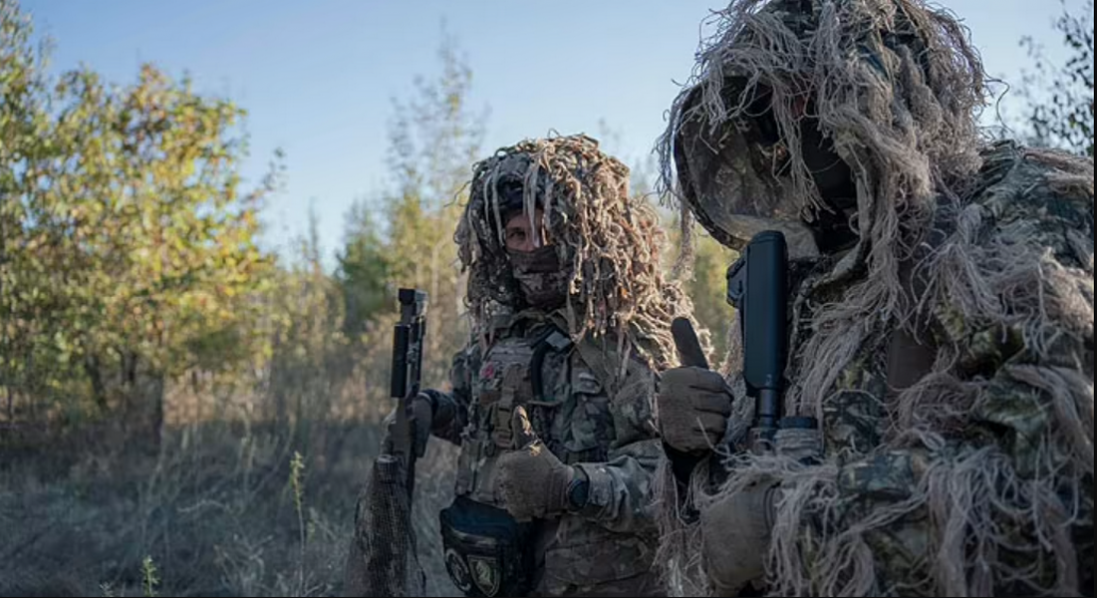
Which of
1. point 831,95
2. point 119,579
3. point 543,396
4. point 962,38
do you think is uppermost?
point 962,38

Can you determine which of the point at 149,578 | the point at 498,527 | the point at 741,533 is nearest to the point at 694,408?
the point at 741,533

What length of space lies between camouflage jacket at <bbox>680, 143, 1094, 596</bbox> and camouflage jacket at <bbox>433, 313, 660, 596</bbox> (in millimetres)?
999

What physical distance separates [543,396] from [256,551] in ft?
10.9

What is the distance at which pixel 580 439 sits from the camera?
282 centimetres

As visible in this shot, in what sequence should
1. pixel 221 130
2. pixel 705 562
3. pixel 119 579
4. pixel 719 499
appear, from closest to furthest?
1. pixel 719 499
2. pixel 705 562
3. pixel 119 579
4. pixel 221 130

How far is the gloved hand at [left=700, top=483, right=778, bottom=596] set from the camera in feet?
5.15

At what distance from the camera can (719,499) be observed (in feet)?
5.41

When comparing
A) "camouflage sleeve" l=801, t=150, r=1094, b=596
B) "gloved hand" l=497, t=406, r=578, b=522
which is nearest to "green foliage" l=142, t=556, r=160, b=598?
"gloved hand" l=497, t=406, r=578, b=522

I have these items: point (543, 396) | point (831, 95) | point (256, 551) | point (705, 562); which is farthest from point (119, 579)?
point (831, 95)

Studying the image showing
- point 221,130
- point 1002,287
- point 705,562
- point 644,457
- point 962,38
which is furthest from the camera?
point 221,130

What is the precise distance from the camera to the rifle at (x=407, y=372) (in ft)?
11.3

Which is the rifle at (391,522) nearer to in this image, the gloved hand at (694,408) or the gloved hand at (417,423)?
the gloved hand at (417,423)

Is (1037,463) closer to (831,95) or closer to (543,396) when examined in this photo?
(831,95)

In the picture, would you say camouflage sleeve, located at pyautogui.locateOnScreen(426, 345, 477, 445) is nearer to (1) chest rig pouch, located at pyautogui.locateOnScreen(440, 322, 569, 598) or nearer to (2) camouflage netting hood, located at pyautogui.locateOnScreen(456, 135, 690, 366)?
(2) camouflage netting hood, located at pyautogui.locateOnScreen(456, 135, 690, 366)
